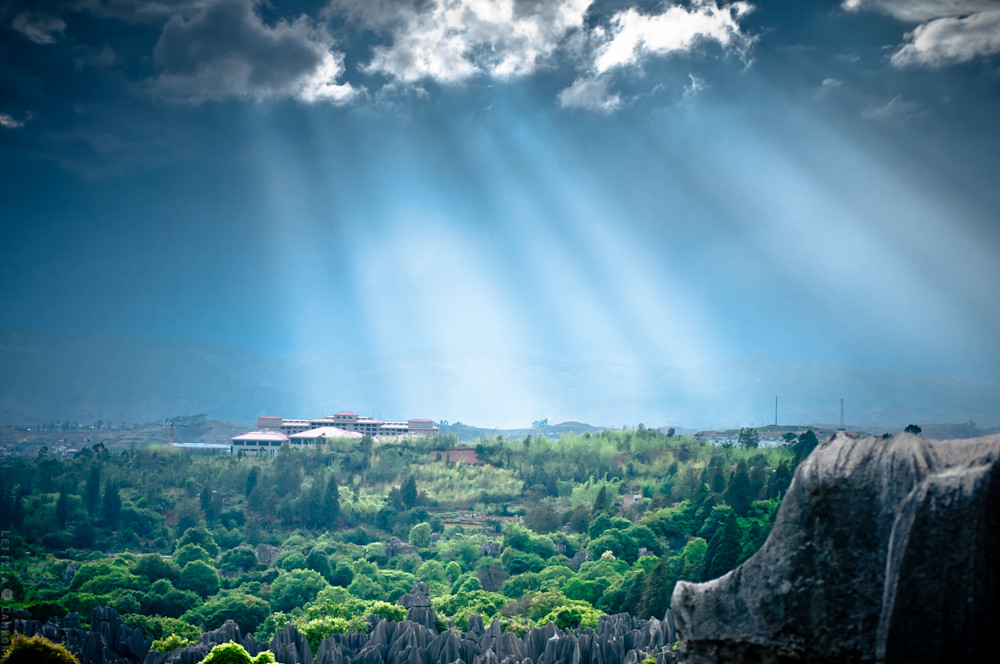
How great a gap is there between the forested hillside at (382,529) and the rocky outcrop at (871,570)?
13772 millimetres

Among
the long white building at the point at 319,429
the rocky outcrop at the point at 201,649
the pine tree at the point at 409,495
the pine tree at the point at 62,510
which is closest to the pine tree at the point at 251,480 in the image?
the pine tree at the point at 409,495

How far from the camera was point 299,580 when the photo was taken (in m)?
27.5

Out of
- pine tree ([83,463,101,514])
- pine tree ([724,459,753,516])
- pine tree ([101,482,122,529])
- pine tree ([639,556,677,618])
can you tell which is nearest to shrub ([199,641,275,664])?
pine tree ([639,556,677,618])

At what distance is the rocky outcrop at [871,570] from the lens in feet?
16.3

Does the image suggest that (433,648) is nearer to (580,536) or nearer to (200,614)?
(200,614)

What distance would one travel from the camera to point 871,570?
5.47 m

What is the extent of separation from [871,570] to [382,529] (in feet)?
136

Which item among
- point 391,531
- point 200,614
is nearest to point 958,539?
point 200,614

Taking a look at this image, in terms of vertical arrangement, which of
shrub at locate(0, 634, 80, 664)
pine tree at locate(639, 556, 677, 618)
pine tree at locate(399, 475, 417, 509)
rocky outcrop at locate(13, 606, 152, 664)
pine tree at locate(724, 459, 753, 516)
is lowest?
rocky outcrop at locate(13, 606, 152, 664)

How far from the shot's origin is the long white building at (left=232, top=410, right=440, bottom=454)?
7712 centimetres

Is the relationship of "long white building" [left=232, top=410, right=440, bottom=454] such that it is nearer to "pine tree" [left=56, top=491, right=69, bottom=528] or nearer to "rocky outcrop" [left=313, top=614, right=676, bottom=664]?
"pine tree" [left=56, top=491, right=69, bottom=528]

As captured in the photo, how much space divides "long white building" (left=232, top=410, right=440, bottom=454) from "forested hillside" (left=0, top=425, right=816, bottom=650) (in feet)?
47.2

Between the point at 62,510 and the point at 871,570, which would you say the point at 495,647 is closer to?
the point at 871,570

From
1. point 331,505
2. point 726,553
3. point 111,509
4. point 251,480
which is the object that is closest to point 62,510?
point 111,509
